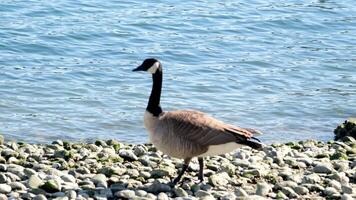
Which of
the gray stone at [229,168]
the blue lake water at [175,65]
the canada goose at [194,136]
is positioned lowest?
the blue lake water at [175,65]

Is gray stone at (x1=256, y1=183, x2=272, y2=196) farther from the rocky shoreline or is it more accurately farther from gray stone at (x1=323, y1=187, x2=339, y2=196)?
gray stone at (x1=323, y1=187, x2=339, y2=196)

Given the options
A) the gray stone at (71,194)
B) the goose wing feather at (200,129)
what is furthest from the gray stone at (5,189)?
the goose wing feather at (200,129)

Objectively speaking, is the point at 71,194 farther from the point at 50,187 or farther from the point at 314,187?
the point at 314,187

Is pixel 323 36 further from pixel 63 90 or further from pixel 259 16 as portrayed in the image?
pixel 63 90

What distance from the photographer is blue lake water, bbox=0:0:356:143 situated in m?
16.2

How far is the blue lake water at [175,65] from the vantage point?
53.2 feet

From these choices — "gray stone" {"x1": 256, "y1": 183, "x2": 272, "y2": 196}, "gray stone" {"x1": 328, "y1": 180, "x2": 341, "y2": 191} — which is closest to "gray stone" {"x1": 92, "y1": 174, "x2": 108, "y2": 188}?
"gray stone" {"x1": 256, "y1": 183, "x2": 272, "y2": 196}

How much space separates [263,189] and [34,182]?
8.39 ft

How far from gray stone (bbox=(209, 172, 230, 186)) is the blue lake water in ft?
15.5

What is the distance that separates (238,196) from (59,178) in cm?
205

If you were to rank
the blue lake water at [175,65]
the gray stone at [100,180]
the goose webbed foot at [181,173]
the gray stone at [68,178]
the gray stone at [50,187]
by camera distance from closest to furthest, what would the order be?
the gray stone at [50,187], the gray stone at [100,180], the gray stone at [68,178], the goose webbed foot at [181,173], the blue lake water at [175,65]

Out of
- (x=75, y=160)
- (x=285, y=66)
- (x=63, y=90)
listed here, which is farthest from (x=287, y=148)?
(x=285, y=66)

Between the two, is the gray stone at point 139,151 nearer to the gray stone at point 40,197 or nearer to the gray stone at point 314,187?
the gray stone at point 314,187

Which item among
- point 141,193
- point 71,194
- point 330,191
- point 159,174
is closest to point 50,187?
point 71,194
